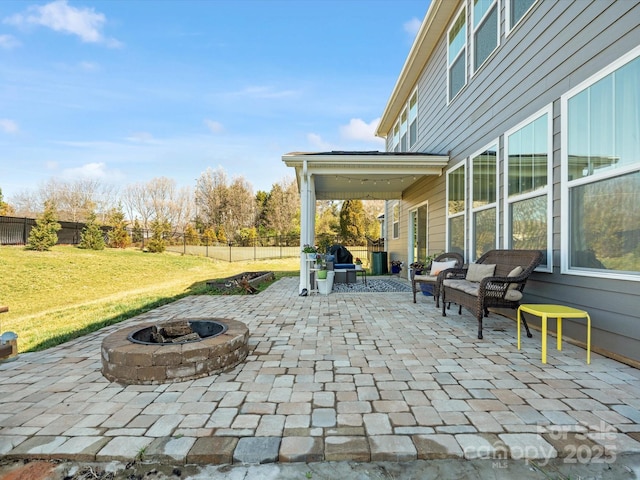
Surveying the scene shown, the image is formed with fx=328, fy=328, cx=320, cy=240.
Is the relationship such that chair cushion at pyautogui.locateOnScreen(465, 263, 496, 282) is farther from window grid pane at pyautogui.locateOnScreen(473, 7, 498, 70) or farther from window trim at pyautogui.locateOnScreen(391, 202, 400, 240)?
window trim at pyautogui.locateOnScreen(391, 202, 400, 240)

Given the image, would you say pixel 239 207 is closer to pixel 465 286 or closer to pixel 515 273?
pixel 465 286

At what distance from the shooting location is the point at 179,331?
3287mm

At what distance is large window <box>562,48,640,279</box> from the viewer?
2755mm

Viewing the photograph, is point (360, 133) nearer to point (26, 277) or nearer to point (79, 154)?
point (79, 154)

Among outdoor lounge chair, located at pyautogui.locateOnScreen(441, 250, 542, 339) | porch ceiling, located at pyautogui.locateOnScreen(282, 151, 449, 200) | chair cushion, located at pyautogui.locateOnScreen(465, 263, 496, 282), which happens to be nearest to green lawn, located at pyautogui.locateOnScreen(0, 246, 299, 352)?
porch ceiling, located at pyautogui.locateOnScreen(282, 151, 449, 200)

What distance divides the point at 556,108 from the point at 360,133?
2788cm

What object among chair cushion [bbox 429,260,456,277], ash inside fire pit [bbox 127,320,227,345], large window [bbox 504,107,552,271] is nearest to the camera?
ash inside fire pit [bbox 127,320,227,345]

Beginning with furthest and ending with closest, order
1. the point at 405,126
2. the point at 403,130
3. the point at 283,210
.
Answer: the point at 283,210
the point at 403,130
the point at 405,126

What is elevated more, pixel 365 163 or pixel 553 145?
pixel 365 163

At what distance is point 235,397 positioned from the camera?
2275mm

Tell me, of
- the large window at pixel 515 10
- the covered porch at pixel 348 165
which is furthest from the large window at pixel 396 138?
the large window at pixel 515 10

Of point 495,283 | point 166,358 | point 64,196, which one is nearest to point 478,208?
point 495,283

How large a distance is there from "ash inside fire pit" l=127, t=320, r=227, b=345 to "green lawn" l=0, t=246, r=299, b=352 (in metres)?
1.41

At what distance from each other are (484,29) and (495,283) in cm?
432
